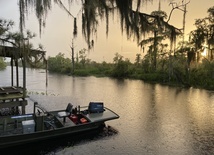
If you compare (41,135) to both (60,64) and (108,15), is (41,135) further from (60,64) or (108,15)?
(60,64)

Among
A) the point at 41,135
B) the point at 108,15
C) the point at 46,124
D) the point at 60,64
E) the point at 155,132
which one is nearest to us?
the point at 108,15

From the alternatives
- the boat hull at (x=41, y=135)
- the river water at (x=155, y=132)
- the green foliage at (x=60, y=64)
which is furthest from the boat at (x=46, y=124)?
the green foliage at (x=60, y=64)

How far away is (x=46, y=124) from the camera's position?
8281 mm

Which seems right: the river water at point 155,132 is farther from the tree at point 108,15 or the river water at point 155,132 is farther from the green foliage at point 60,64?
the green foliage at point 60,64

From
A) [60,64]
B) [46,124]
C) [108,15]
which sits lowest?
[46,124]

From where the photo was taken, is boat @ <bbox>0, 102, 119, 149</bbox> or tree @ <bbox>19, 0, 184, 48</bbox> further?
boat @ <bbox>0, 102, 119, 149</bbox>

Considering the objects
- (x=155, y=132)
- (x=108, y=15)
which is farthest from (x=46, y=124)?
(x=108, y=15)

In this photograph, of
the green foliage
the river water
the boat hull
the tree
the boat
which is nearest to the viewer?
the tree

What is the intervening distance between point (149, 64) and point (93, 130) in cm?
2985

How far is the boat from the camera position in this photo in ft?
23.0

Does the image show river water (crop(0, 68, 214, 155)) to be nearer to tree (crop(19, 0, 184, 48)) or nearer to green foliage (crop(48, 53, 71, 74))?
tree (crop(19, 0, 184, 48))

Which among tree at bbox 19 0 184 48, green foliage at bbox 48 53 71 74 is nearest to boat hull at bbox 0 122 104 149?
tree at bbox 19 0 184 48

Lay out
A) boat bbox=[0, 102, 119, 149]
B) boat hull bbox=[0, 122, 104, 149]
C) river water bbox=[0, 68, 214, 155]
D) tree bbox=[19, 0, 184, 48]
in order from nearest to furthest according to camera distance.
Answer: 1. tree bbox=[19, 0, 184, 48]
2. boat hull bbox=[0, 122, 104, 149]
3. boat bbox=[0, 102, 119, 149]
4. river water bbox=[0, 68, 214, 155]

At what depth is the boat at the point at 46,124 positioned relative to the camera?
7.00 meters
